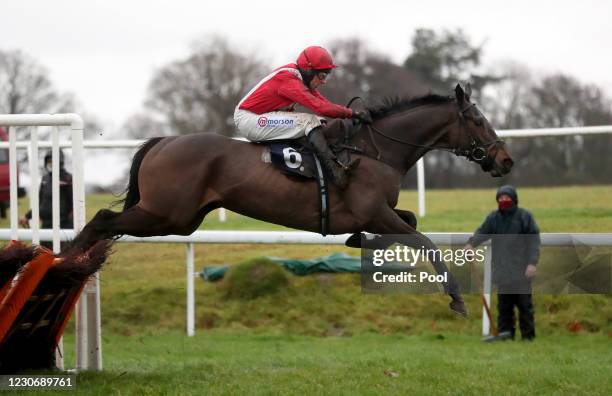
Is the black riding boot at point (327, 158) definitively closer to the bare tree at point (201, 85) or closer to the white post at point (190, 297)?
the white post at point (190, 297)

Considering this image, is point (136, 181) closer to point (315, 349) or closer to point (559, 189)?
point (315, 349)

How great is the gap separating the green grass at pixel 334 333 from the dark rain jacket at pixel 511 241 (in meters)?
0.77

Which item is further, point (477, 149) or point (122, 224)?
point (477, 149)

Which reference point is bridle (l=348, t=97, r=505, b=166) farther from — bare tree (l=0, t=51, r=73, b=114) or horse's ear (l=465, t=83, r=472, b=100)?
bare tree (l=0, t=51, r=73, b=114)

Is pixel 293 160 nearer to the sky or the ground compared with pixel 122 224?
nearer to the sky

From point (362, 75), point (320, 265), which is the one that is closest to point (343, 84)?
point (362, 75)

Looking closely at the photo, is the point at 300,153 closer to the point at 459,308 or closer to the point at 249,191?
the point at 249,191

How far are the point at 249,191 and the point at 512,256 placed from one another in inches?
143

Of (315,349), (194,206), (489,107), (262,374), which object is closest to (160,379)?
Result: (262,374)

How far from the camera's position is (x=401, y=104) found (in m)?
7.76

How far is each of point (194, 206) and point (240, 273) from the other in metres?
4.44

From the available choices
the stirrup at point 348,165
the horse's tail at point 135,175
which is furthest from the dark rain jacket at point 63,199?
the stirrup at point 348,165

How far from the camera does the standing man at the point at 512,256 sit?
961 centimetres

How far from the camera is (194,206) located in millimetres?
7273
